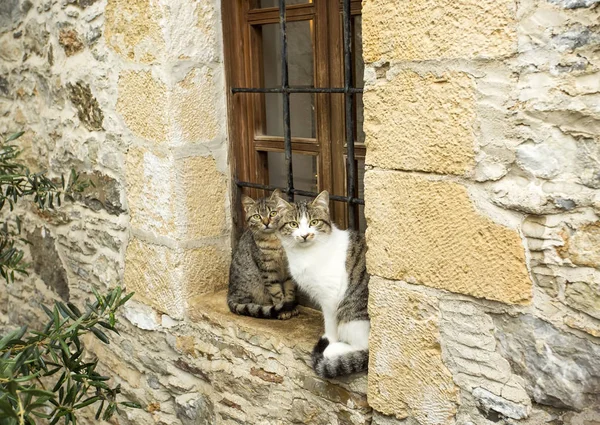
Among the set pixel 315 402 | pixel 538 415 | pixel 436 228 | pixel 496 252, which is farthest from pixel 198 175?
pixel 538 415

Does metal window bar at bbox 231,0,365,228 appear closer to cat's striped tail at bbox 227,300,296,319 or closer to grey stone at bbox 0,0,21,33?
cat's striped tail at bbox 227,300,296,319

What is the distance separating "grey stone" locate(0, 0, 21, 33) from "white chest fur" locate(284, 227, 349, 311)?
2355mm

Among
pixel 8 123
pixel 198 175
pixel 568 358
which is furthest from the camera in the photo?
pixel 8 123

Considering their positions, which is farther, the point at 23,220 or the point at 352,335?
the point at 23,220

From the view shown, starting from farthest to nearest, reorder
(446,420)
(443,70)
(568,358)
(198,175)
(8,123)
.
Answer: (8,123) → (198,175) → (446,420) → (443,70) → (568,358)

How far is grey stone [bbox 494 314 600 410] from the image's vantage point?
1561 mm

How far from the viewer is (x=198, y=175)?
287cm

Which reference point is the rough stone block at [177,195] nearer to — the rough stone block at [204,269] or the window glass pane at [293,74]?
the rough stone block at [204,269]

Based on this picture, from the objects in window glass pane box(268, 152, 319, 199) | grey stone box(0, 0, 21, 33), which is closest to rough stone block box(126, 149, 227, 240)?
window glass pane box(268, 152, 319, 199)

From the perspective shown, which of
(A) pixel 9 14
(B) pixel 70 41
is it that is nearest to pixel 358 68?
(B) pixel 70 41

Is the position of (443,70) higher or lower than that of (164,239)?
higher

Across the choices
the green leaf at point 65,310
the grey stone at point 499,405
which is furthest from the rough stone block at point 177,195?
the grey stone at point 499,405

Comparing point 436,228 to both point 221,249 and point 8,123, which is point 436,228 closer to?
point 221,249

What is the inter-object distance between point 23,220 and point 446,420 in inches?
124
